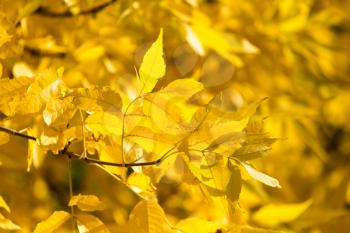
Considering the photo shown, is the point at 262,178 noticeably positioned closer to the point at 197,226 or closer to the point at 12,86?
the point at 197,226


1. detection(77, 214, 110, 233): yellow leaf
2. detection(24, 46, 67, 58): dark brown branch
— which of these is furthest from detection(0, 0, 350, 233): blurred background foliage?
detection(77, 214, 110, 233): yellow leaf

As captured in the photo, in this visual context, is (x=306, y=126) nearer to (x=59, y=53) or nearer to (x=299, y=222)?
(x=299, y=222)

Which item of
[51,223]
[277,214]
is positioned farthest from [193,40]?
[51,223]

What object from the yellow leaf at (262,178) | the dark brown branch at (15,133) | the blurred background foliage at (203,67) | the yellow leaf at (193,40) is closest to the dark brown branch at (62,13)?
the blurred background foliage at (203,67)

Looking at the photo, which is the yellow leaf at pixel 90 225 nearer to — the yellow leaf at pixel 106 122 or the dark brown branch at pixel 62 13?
the yellow leaf at pixel 106 122

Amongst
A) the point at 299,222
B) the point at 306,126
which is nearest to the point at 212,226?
the point at 299,222

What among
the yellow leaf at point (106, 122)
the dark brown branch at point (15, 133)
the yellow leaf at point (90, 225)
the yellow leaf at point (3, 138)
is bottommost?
the yellow leaf at point (90, 225)
